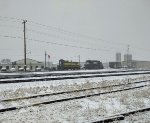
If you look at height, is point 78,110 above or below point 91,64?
below

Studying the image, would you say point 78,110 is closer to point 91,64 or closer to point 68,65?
point 68,65

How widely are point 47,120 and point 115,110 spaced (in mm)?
3134

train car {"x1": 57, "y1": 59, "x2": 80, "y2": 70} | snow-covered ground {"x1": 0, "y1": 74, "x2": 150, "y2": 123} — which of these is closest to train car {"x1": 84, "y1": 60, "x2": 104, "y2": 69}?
train car {"x1": 57, "y1": 59, "x2": 80, "y2": 70}

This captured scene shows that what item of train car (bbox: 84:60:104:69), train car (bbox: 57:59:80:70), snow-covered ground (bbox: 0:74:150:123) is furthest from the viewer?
train car (bbox: 84:60:104:69)

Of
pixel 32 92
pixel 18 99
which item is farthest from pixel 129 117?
pixel 32 92

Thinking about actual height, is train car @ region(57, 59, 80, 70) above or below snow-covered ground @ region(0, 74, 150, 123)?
above

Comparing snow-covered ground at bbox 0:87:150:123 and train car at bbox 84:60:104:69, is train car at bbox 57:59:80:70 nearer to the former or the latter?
train car at bbox 84:60:104:69

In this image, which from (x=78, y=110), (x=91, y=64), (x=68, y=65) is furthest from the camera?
(x=91, y=64)

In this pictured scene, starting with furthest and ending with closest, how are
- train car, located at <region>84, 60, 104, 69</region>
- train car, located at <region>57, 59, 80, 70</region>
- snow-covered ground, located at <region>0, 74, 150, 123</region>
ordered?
train car, located at <region>84, 60, 104, 69</region> → train car, located at <region>57, 59, 80, 70</region> → snow-covered ground, located at <region>0, 74, 150, 123</region>

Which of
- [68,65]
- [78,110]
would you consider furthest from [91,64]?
[78,110]

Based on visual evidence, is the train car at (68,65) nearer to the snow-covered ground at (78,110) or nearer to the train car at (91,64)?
the train car at (91,64)

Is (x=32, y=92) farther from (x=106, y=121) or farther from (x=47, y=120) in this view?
(x=106, y=121)

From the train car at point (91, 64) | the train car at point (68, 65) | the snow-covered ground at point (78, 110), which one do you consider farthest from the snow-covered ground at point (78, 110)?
the train car at point (91, 64)

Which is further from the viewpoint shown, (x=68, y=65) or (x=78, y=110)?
(x=68, y=65)
